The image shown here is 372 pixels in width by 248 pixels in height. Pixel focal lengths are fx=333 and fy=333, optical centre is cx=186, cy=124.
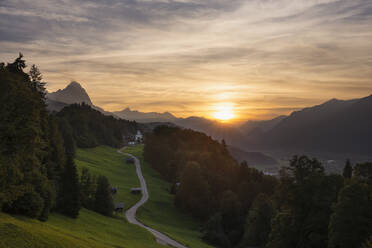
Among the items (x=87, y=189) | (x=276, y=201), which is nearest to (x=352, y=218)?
(x=276, y=201)

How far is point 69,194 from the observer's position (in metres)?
48.1

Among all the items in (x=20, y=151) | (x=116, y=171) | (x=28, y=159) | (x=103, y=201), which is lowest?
(x=116, y=171)

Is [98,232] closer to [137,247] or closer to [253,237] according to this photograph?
[137,247]

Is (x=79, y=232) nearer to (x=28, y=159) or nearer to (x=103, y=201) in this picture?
(x=28, y=159)

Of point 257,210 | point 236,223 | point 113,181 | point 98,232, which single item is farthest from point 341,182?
point 113,181

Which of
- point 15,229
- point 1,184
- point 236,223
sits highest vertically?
point 1,184

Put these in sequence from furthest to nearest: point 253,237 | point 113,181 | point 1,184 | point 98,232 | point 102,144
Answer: point 102,144 → point 113,181 → point 253,237 → point 98,232 → point 1,184

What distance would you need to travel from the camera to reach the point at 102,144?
7392 inches

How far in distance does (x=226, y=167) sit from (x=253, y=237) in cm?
5936

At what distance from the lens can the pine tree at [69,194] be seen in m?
47.2

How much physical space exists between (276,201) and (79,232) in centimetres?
3427

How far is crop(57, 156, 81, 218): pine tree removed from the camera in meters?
47.2

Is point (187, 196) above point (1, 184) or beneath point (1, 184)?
beneath

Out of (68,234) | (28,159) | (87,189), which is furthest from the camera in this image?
(87,189)
